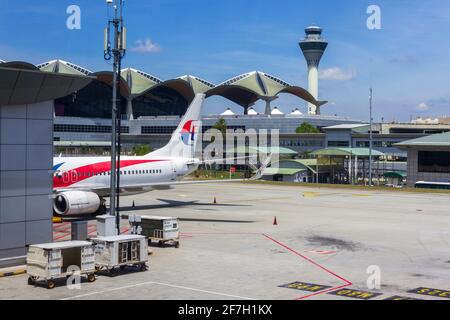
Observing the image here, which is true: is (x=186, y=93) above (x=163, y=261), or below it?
above

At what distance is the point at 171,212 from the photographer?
2235 inches

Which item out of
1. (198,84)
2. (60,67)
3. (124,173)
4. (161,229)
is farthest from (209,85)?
(161,229)

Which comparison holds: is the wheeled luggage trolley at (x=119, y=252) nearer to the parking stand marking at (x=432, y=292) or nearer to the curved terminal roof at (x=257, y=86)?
the parking stand marking at (x=432, y=292)

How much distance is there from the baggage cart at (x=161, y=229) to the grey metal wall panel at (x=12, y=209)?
351 inches

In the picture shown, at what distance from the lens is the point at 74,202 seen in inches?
1823

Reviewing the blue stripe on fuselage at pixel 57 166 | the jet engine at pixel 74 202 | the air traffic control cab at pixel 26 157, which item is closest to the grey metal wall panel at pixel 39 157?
the air traffic control cab at pixel 26 157

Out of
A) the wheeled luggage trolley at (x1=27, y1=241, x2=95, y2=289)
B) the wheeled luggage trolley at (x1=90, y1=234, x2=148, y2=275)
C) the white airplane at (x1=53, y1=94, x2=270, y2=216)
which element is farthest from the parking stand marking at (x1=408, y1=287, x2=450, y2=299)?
the white airplane at (x1=53, y1=94, x2=270, y2=216)

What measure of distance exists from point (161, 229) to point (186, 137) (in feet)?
85.8

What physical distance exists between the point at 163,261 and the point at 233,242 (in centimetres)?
794

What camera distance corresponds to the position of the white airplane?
47.1 meters

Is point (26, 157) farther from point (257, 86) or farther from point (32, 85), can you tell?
point (257, 86)

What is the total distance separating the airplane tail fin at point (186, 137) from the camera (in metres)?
63.2
